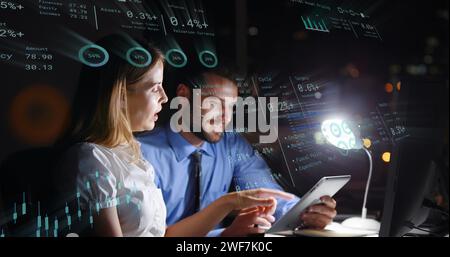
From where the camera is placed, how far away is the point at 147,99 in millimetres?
1777

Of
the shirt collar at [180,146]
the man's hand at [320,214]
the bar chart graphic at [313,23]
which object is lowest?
the man's hand at [320,214]

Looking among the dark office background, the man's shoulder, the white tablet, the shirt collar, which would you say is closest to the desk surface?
the white tablet

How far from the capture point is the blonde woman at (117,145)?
66.7 inches

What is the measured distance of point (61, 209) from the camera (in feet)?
5.58

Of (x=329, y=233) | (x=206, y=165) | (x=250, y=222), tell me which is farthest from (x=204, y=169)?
(x=329, y=233)

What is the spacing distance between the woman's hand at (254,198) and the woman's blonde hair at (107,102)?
0.40m
